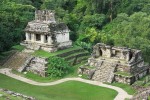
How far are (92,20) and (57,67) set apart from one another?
684 inches

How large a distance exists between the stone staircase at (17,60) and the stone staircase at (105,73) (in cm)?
758

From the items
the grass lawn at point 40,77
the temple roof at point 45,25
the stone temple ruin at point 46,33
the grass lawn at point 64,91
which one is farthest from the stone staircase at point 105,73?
the temple roof at point 45,25

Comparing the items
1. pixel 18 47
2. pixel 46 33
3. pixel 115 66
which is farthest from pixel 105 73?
pixel 18 47

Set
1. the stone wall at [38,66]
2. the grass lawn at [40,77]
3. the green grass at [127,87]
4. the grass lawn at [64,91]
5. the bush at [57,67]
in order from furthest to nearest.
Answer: the stone wall at [38,66], the bush at [57,67], the grass lawn at [40,77], the green grass at [127,87], the grass lawn at [64,91]

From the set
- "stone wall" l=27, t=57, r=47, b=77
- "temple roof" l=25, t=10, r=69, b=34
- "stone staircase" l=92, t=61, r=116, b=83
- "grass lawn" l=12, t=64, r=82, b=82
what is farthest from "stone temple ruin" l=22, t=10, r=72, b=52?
"stone staircase" l=92, t=61, r=116, b=83

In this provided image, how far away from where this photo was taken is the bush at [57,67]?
3244cm

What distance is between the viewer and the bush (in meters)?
32.4

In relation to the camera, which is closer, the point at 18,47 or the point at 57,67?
the point at 57,67

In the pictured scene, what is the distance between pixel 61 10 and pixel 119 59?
19707 mm

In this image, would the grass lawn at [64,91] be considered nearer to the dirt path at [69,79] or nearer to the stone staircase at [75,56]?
the dirt path at [69,79]

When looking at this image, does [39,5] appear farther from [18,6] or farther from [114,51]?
[114,51]

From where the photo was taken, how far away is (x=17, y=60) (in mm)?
35594

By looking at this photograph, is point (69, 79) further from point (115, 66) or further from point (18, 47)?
point (18, 47)

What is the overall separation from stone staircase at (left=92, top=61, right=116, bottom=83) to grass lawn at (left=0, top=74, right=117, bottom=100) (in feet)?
5.05
